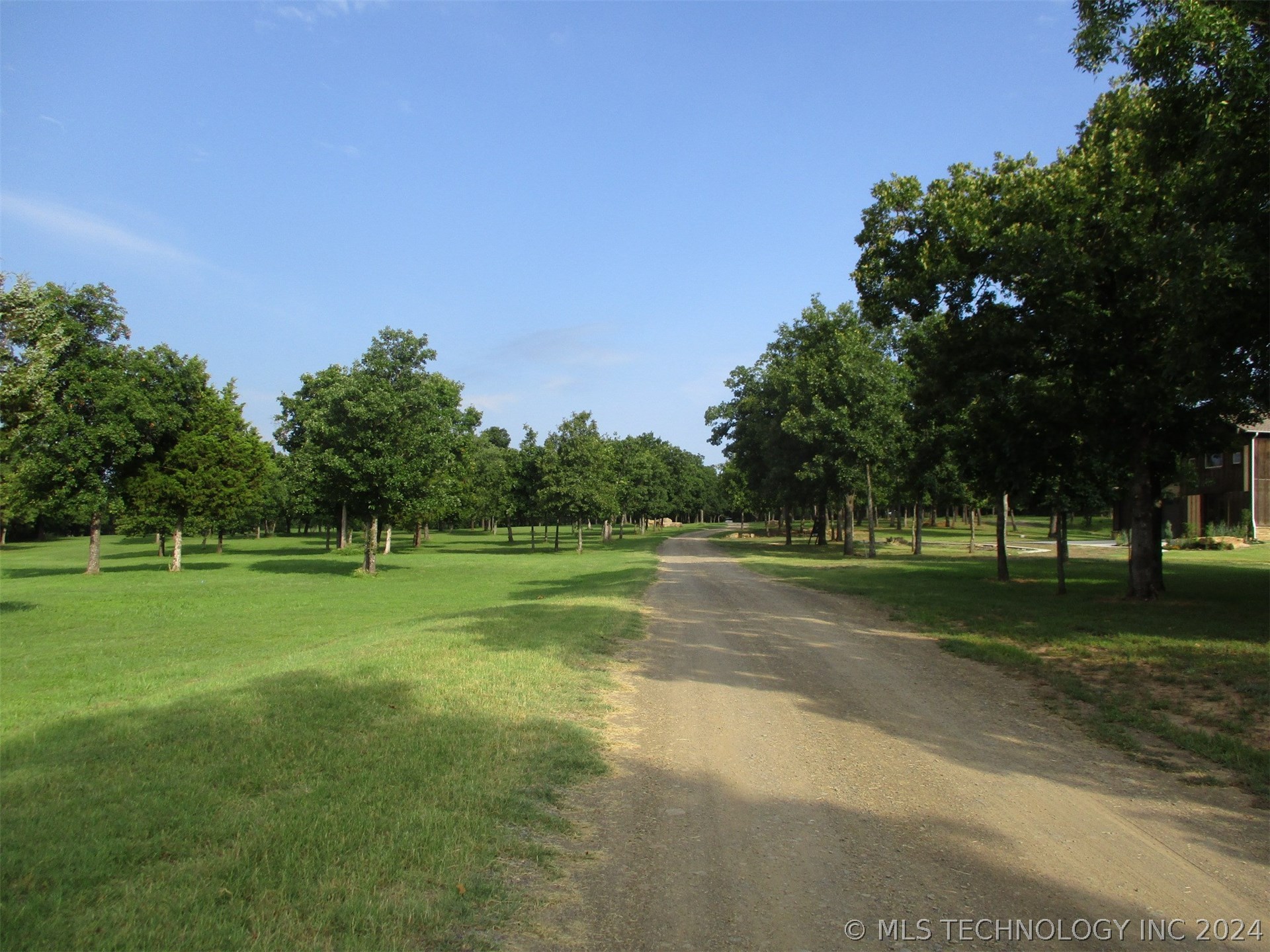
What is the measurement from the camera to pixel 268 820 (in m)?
4.69

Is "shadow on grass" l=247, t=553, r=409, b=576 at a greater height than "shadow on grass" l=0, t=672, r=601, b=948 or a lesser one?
lesser

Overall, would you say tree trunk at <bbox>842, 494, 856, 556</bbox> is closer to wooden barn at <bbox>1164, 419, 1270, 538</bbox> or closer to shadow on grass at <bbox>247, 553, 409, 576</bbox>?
wooden barn at <bbox>1164, 419, 1270, 538</bbox>

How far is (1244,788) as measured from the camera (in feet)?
19.4

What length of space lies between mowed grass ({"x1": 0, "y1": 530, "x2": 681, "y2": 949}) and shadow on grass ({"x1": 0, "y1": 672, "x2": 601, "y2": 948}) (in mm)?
16

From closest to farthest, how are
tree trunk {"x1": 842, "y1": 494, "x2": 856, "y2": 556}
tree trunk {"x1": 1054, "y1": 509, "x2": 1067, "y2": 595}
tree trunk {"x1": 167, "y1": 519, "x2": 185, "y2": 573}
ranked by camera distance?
1. tree trunk {"x1": 1054, "y1": 509, "x2": 1067, "y2": 595}
2. tree trunk {"x1": 167, "y1": 519, "x2": 185, "y2": 573}
3. tree trunk {"x1": 842, "y1": 494, "x2": 856, "y2": 556}

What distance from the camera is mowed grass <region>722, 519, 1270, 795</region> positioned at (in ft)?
25.0

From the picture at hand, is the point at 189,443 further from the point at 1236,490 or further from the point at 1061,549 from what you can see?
the point at 1236,490

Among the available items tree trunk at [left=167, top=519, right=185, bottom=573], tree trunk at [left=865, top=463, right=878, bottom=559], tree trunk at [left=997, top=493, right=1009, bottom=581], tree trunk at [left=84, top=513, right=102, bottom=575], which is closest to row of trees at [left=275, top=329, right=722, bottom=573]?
tree trunk at [left=167, top=519, right=185, bottom=573]

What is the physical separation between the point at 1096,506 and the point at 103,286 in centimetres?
3816

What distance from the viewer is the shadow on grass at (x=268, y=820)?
3.62 m

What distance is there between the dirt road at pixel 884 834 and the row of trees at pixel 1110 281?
751cm

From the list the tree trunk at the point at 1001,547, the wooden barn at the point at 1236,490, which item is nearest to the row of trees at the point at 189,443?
the tree trunk at the point at 1001,547

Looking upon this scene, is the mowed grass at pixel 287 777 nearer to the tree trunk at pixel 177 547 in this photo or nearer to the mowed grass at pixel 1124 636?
the mowed grass at pixel 1124 636

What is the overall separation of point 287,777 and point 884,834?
4182 mm
